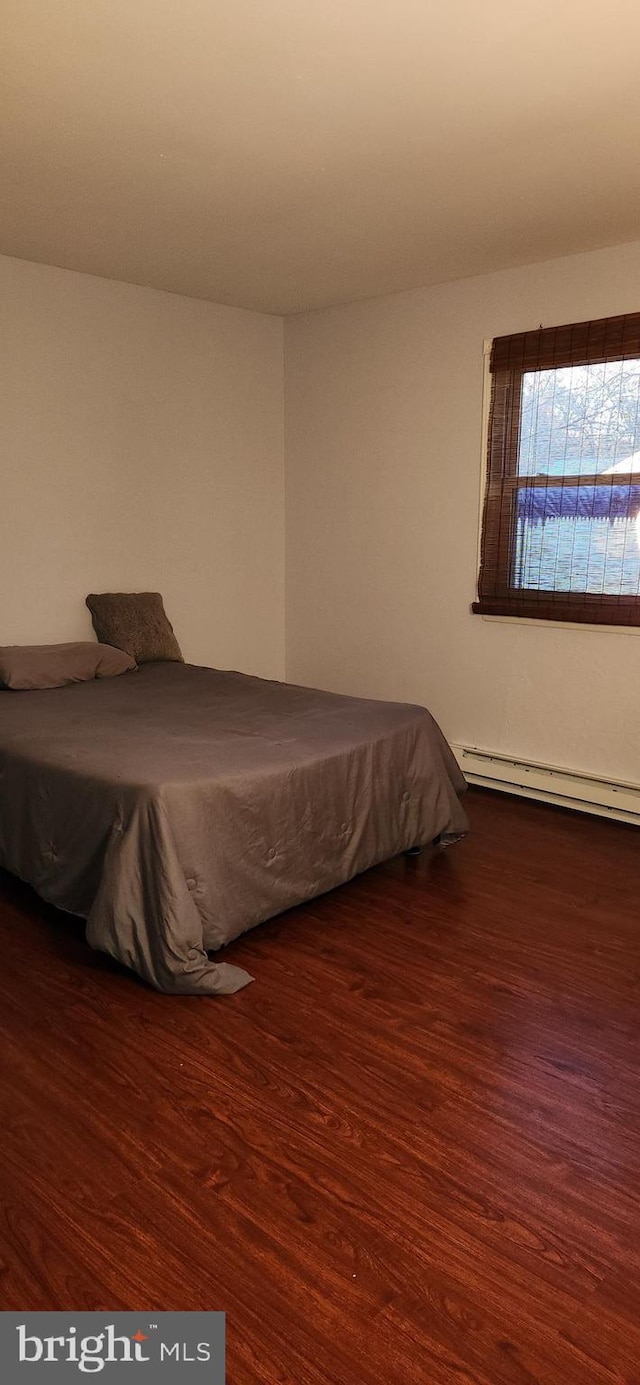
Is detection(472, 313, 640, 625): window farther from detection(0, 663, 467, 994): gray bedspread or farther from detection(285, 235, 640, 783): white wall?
detection(0, 663, 467, 994): gray bedspread

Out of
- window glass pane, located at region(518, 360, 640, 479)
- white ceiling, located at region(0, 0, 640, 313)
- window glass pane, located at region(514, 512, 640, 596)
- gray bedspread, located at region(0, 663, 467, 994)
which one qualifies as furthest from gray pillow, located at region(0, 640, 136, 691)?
window glass pane, located at region(518, 360, 640, 479)

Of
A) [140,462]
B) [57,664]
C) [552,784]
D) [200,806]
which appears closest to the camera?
→ [200,806]

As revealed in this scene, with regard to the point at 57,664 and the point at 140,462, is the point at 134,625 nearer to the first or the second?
the point at 57,664

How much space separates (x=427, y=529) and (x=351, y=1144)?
3.16 meters

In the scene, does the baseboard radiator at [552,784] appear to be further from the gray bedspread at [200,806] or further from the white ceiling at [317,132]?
the white ceiling at [317,132]

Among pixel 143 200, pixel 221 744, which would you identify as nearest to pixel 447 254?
pixel 143 200

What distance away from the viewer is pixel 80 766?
2.71 m

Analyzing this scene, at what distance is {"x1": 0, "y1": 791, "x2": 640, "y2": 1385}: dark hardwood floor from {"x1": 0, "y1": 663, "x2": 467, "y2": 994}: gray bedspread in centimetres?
18

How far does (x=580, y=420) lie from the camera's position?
3.81 metres

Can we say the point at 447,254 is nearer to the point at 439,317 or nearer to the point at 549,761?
the point at 439,317

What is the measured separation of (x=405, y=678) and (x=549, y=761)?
92 cm

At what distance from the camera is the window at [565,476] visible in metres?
3.70

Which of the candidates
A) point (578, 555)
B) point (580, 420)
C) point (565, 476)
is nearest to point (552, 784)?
point (578, 555)

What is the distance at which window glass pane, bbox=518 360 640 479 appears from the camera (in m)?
3.67
